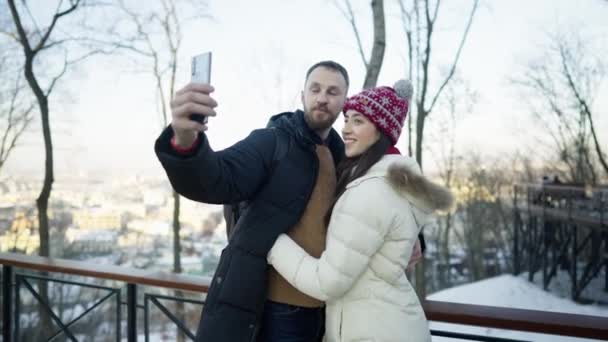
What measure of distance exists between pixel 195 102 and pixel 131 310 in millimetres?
1998

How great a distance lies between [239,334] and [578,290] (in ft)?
41.7

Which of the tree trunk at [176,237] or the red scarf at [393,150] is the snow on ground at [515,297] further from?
the red scarf at [393,150]

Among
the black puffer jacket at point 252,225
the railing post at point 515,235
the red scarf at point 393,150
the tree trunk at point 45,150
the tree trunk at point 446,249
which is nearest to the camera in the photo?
the black puffer jacket at point 252,225

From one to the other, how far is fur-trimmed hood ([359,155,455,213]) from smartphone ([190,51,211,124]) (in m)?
0.50

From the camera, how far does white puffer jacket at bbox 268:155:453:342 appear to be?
1.12 m

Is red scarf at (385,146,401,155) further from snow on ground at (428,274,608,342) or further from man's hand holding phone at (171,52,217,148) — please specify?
snow on ground at (428,274,608,342)

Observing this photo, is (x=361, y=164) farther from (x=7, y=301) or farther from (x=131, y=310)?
(x=7, y=301)

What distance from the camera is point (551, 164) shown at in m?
12.5

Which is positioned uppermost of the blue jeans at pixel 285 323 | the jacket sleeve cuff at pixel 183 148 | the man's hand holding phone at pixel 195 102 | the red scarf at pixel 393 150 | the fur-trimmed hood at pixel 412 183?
the man's hand holding phone at pixel 195 102

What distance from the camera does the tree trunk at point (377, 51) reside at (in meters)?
4.55

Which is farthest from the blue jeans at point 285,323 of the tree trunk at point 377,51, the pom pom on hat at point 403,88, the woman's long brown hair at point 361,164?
the tree trunk at point 377,51

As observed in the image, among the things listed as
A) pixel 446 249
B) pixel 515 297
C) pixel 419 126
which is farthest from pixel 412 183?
pixel 446 249

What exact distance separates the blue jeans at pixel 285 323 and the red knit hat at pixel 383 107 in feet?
2.00

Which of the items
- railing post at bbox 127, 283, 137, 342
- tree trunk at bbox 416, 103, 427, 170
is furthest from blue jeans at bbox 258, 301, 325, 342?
tree trunk at bbox 416, 103, 427, 170
